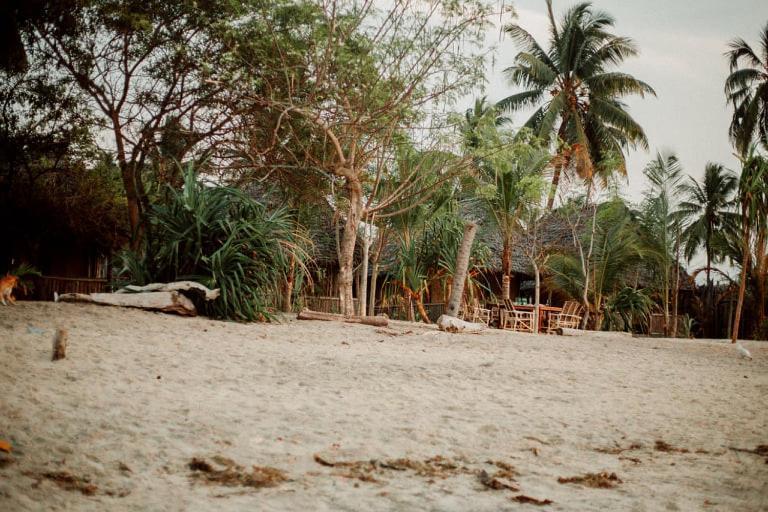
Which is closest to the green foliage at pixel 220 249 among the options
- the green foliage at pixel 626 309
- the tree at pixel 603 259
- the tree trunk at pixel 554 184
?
the tree at pixel 603 259

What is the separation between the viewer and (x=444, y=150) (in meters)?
11.2

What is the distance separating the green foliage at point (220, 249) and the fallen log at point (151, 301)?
344 millimetres

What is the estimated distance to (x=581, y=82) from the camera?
22141mm

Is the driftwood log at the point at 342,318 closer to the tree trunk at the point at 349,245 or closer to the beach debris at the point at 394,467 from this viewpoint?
the tree trunk at the point at 349,245

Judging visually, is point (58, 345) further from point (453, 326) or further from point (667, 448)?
point (453, 326)

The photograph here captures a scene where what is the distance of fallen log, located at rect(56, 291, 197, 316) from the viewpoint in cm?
747

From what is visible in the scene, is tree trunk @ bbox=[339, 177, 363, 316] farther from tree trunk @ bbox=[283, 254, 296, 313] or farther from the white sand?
the white sand

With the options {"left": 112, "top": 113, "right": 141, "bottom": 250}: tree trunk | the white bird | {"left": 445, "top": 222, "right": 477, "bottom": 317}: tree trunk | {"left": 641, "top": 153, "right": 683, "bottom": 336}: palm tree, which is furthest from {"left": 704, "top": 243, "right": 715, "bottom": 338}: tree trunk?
{"left": 112, "top": 113, "right": 141, "bottom": 250}: tree trunk

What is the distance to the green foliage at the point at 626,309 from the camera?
1659 centimetres

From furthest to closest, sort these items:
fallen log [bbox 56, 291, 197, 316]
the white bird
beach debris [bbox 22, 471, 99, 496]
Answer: the white bird < fallen log [bbox 56, 291, 197, 316] < beach debris [bbox 22, 471, 99, 496]

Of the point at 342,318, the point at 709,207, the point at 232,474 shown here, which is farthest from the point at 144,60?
the point at 709,207

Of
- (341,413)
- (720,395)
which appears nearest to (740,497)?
(341,413)

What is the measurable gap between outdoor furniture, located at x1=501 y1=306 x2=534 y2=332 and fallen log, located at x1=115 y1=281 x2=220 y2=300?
7.01 meters

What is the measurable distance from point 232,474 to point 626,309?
51.7ft
